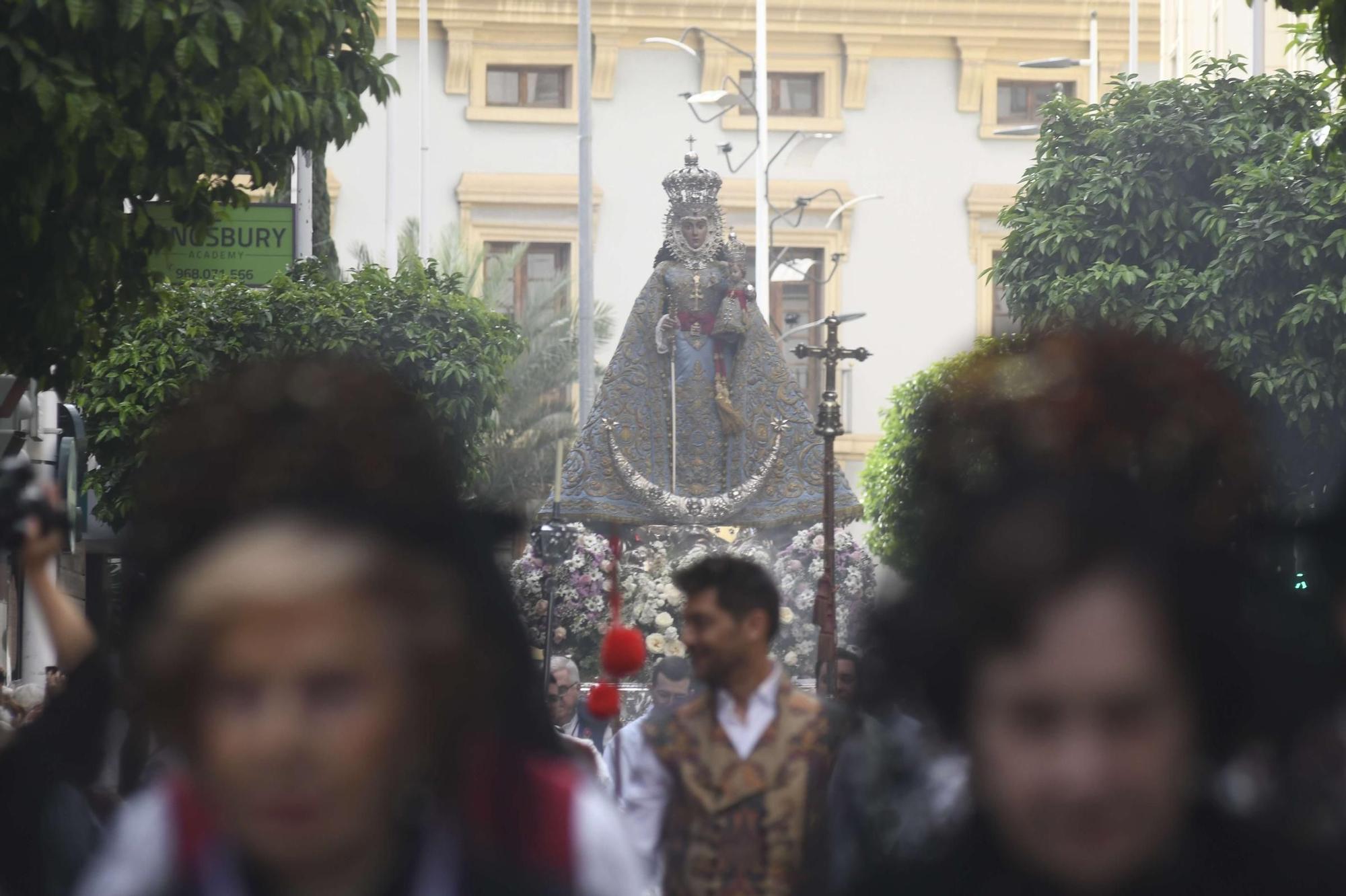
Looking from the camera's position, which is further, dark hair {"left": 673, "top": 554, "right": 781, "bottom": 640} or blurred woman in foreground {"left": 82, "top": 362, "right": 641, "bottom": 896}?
dark hair {"left": 673, "top": 554, "right": 781, "bottom": 640}

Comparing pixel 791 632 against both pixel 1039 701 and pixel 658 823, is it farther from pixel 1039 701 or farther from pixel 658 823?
pixel 1039 701

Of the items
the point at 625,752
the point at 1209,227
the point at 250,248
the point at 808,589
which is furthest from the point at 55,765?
the point at 1209,227

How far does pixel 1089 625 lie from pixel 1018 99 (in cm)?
3863

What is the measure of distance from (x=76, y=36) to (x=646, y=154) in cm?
3071

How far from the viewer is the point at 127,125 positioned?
8344mm

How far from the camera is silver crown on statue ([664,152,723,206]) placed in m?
18.0

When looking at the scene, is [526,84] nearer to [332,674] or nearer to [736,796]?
[736,796]

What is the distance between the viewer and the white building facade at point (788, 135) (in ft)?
124

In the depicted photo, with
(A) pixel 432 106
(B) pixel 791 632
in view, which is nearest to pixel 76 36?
(B) pixel 791 632

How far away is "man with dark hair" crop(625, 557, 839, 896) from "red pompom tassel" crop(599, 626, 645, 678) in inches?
59.9

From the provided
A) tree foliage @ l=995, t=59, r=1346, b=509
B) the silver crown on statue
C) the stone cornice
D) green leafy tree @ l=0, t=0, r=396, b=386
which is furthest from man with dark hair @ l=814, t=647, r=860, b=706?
the stone cornice

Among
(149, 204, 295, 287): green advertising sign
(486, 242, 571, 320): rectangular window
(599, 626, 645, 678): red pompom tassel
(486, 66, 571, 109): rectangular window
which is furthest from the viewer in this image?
(486, 66, 571, 109): rectangular window

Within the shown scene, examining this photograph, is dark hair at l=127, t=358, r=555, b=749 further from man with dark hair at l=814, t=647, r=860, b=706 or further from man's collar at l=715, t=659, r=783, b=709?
man's collar at l=715, t=659, r=783, b=709

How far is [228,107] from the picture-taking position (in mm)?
8875
